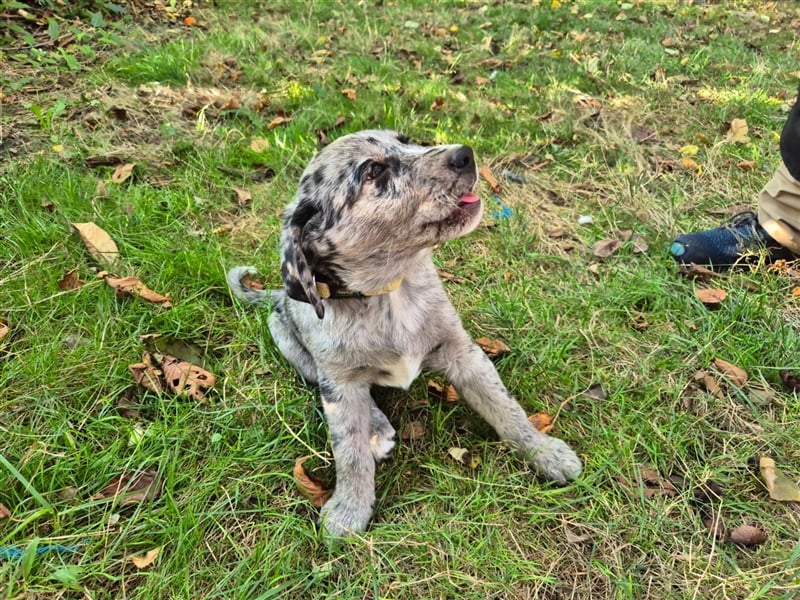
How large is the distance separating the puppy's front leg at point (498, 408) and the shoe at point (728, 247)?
1751mm

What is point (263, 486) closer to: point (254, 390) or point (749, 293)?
point (254, 390)

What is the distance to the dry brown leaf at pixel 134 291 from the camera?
3133 millimetres

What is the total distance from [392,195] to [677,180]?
3146 mm

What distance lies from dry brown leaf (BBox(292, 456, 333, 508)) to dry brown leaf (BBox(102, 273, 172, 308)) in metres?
1.32

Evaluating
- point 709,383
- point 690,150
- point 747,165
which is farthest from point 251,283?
point 747,165

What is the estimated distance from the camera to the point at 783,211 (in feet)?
11.3

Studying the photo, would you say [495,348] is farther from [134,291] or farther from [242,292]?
[134,291]

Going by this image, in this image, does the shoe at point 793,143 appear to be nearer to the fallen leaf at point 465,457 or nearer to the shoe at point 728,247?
the shoe at point 728,247

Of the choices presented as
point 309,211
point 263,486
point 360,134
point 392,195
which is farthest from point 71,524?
point 360,134

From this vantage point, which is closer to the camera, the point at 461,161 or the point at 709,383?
the point at 461,161

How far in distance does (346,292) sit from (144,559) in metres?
1.29

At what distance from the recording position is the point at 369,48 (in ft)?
22.7

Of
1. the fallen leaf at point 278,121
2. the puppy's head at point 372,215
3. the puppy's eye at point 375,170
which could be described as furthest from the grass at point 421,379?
the puppy's eye at point 375,170

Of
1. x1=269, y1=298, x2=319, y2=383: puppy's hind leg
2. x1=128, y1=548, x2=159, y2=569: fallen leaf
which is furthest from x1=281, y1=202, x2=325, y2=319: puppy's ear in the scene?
x1=128, y1=548, x2=159, y2=569: fallen leaf
